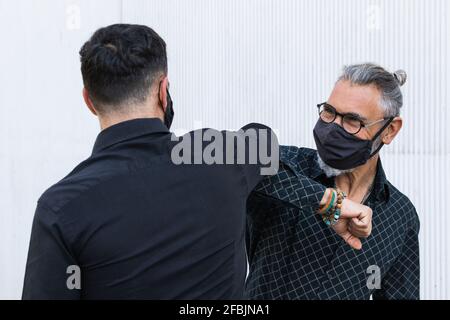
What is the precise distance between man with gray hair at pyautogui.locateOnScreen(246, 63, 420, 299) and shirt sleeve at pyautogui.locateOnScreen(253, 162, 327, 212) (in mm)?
161

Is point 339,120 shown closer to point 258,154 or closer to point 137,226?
point 258,154

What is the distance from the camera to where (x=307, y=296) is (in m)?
1.70

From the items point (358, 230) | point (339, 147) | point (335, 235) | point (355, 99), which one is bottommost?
point (335, 235)

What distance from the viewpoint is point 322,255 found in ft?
5.70

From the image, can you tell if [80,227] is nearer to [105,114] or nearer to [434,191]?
[105,114]

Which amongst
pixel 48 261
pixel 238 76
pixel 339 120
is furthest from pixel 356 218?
pixel 238 76

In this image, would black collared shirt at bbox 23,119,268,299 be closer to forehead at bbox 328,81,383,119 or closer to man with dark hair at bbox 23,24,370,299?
man with dark hair at bbox 23,24,370,299

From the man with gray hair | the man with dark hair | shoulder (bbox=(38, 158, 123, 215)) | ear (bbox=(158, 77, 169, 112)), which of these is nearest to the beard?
the man with gray hair

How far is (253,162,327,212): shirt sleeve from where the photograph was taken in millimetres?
1510

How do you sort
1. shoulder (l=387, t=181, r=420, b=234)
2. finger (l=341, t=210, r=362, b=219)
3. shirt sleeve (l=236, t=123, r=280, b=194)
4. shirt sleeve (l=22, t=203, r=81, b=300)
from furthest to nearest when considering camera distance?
shoulder (l=387, t=181, r=420, b=234), finger (l=341, t=210, r=362, b=219), shirt sleeve (l=236, t=123, r=280, b=194), shirt sleeve (l=22, t=203, r=81, b=300)

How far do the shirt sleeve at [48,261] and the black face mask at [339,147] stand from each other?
91 centimetres

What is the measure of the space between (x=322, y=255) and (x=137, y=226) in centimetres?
75

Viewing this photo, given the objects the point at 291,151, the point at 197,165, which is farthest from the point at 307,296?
the point at 197,165

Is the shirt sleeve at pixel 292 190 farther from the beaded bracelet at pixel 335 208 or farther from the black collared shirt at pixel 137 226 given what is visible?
the black collared shirt at pixel 137 226
